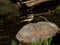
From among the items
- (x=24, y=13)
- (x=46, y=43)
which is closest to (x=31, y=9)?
(x=24, y=13)

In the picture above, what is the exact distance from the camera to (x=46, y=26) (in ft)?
18.1

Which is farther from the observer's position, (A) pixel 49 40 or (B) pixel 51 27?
(B) pixel 51 27

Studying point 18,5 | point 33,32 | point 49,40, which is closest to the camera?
point 49,40

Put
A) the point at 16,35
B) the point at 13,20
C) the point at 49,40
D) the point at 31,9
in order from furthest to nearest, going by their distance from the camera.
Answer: the point at 31,9, the point at 13,20, the point at 16,35, the point at 49,40

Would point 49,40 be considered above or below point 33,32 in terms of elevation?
above

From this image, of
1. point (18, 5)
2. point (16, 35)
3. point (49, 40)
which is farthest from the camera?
point (18, 5)

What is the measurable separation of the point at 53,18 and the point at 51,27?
213 cm

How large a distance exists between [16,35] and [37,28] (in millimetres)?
593

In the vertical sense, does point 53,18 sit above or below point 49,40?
below

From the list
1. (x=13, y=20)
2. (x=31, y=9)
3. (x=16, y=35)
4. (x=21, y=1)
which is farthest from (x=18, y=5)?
(x=16, y=35)

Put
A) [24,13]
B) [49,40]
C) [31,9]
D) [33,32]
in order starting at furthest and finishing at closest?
1. [31,9]
2. [24,13]
3. [33,32]
4. [49,40]

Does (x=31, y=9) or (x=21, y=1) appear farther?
(x=21, y=1)

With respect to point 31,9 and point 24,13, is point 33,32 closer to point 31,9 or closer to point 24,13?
point 24,13

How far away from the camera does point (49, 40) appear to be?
1.66 meters
